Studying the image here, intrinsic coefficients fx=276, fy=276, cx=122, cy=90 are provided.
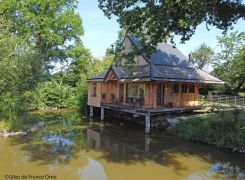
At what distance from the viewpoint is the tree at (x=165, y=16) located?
44.5 feet

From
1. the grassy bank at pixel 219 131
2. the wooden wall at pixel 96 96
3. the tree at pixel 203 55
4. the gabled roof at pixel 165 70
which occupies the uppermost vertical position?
the tree at pixel 203 55

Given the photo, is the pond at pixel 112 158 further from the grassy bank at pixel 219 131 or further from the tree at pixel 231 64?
the tree at pixel 231 64

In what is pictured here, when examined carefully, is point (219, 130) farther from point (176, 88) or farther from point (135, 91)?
point (135, 91)

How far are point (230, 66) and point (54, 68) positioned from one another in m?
25.4

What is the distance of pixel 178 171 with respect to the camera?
11.6 m

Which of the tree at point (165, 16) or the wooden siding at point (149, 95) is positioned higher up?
the tree at point (165, 16)

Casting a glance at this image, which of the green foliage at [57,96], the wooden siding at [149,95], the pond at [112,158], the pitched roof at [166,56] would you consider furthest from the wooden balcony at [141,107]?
the green foliage at [57,96]

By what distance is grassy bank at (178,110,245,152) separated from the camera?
569 inches

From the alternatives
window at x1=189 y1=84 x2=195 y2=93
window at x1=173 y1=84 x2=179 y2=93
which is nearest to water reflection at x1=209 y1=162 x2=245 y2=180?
window at x1=173 y1=84 x2=179 y2=93

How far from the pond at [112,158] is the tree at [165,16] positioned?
6031mm

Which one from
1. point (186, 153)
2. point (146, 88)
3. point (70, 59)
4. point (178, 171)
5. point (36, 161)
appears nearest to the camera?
point (178, 171)

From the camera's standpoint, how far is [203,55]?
5503 cm

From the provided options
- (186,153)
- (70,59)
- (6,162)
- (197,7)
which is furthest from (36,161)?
(70,59)

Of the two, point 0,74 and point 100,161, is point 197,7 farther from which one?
point 0,74
